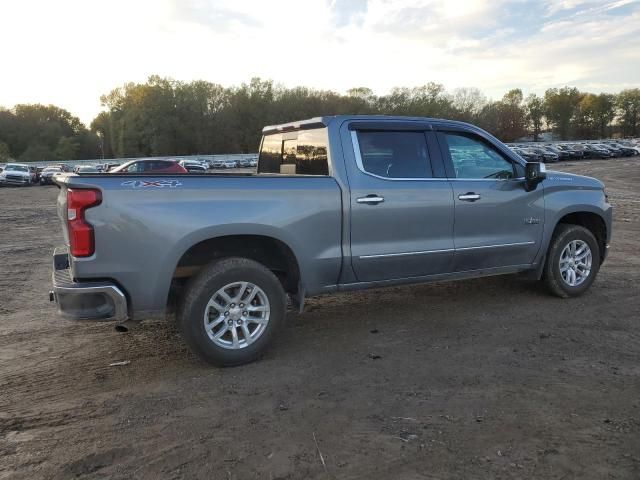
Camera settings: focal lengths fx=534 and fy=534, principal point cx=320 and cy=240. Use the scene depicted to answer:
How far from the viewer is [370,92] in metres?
118

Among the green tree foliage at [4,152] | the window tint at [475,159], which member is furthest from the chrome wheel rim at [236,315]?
the green tree foliage at [4,152]

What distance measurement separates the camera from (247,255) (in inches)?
185

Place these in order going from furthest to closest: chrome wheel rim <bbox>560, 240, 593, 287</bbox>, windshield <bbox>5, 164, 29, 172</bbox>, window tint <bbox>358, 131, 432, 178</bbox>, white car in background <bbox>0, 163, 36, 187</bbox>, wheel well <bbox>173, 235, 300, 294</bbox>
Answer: windshield <bbox>5, 164, 29, 172</bbox> < white car in background <bbox>0, 163, 36, 187</bbox> < chrome wheel rim <bbox>560, 240, 593, 287</bbox> < window tint <bbox>358, 131, 432, 178</bbox> < wheel well <bbox>173, 235, 300, 294</bbox>

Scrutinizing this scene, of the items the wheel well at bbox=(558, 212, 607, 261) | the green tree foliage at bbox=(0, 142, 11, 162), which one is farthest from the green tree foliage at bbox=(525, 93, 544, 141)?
the wheel well at bbox=(558, 212, 607, 261)

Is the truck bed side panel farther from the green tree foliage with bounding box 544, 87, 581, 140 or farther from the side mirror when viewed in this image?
the green tree foliage with bounding box 544, 87, 581, 140

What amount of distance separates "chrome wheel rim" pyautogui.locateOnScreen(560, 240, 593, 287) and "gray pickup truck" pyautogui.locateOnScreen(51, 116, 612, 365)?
18mm

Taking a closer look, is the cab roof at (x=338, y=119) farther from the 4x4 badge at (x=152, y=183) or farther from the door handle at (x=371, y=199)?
the 4x4 badge at (x=152, y=183)

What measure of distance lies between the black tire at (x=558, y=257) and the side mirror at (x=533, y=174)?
780 mm

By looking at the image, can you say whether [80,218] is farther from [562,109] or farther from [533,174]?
[562,109]

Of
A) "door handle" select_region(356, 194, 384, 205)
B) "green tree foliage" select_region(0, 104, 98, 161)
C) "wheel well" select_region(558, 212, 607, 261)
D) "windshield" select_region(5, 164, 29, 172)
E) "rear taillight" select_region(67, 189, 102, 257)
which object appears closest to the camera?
"rear taillight" select_region(67, 189, 102, 257)

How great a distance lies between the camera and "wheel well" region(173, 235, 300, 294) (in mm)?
4426

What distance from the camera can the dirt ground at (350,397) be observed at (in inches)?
119

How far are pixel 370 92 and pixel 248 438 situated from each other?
120 meters

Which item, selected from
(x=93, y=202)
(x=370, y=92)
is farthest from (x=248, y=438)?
(x=370, y=92)
